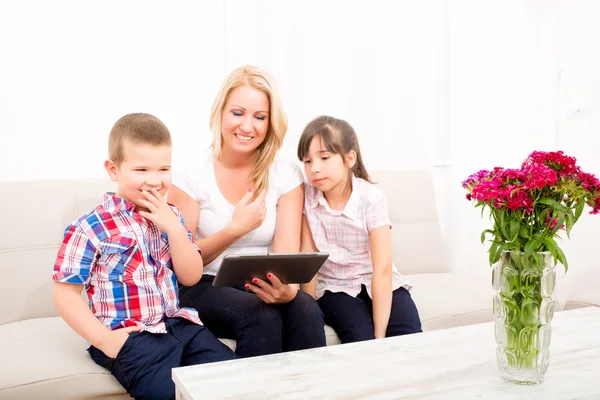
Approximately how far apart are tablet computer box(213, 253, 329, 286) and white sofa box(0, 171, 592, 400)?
0.24m

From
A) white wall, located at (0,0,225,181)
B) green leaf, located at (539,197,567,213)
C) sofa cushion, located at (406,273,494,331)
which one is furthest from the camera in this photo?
white wall, located at (0,0,225,181)

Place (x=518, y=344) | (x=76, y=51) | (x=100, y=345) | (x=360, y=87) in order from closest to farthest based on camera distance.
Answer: (x=518, y=344)
(x=100, y=345)
(x=76, y=51)
(x=360, y=87)

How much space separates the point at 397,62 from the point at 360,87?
0.24 meters

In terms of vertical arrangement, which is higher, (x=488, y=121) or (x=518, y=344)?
(x=488, y=121)

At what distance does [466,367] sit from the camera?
1.39m

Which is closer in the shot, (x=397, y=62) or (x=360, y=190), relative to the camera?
(x=360, y=190)

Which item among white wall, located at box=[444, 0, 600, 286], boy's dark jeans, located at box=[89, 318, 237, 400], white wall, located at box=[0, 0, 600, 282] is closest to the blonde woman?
boy's dark jeans, located at box=[89, 318, 237, 400]

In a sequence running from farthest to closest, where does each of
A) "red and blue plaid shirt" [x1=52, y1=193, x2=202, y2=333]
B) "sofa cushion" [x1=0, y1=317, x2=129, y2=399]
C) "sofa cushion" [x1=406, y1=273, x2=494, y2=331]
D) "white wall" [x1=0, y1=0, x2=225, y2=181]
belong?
"white wall" [x1=0, y1=0, x2=225, y2=181] < "sofa cushion" [x1=406, y1=273, x2=494, y2=331] < "red and blue plaid shirt" [x1=52, y1=193, x2=202, y2=333] < "sofa cushion" [x1=0, y1=317, x2=129, y2=399]

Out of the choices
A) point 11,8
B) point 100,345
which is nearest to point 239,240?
point 100,345

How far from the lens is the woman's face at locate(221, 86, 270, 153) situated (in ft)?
6.52

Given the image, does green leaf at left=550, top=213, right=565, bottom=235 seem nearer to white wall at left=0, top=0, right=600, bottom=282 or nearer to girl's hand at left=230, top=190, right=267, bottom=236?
girl's hand at left=230, top=190, right=267, bottom=236

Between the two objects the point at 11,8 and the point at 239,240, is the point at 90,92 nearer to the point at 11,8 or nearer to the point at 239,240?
the point at 11,8

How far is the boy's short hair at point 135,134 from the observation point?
167 cm

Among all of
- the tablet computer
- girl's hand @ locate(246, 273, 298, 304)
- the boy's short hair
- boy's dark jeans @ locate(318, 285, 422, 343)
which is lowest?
boy's dark jeans @ locate(318, 285, 422, 343)
